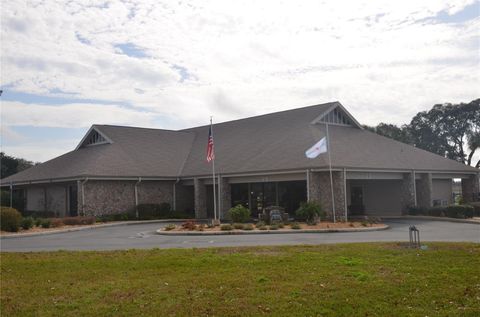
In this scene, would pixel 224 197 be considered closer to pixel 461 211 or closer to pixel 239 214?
pixel 239 214

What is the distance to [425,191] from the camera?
32.5m

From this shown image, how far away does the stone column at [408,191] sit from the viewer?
31.3m

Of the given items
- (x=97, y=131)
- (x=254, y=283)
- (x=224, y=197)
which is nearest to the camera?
(x=254, y=283)

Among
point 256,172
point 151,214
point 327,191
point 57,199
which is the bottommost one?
point 151,214

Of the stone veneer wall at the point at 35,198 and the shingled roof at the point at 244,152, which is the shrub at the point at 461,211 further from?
the stone veneer wall at the point at 35,198

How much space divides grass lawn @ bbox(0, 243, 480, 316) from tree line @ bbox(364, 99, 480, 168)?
48670 mm

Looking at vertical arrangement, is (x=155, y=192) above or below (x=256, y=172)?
below

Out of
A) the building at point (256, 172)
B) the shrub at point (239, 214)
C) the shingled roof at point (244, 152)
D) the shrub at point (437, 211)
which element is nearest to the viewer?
the shrub at point (239, 214)

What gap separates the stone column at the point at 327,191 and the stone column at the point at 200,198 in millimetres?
9861

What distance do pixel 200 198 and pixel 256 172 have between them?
6.53 meters

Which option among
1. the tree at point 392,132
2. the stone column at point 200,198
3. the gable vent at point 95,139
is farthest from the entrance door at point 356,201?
the tree at point 392,132

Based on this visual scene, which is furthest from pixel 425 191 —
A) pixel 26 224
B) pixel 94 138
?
pixel 94 138

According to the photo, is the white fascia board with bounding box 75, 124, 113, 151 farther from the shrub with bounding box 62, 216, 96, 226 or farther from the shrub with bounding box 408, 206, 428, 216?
the shrub with bounding box 408, 206, 428, 216

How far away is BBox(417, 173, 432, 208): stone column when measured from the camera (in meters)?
32.3
